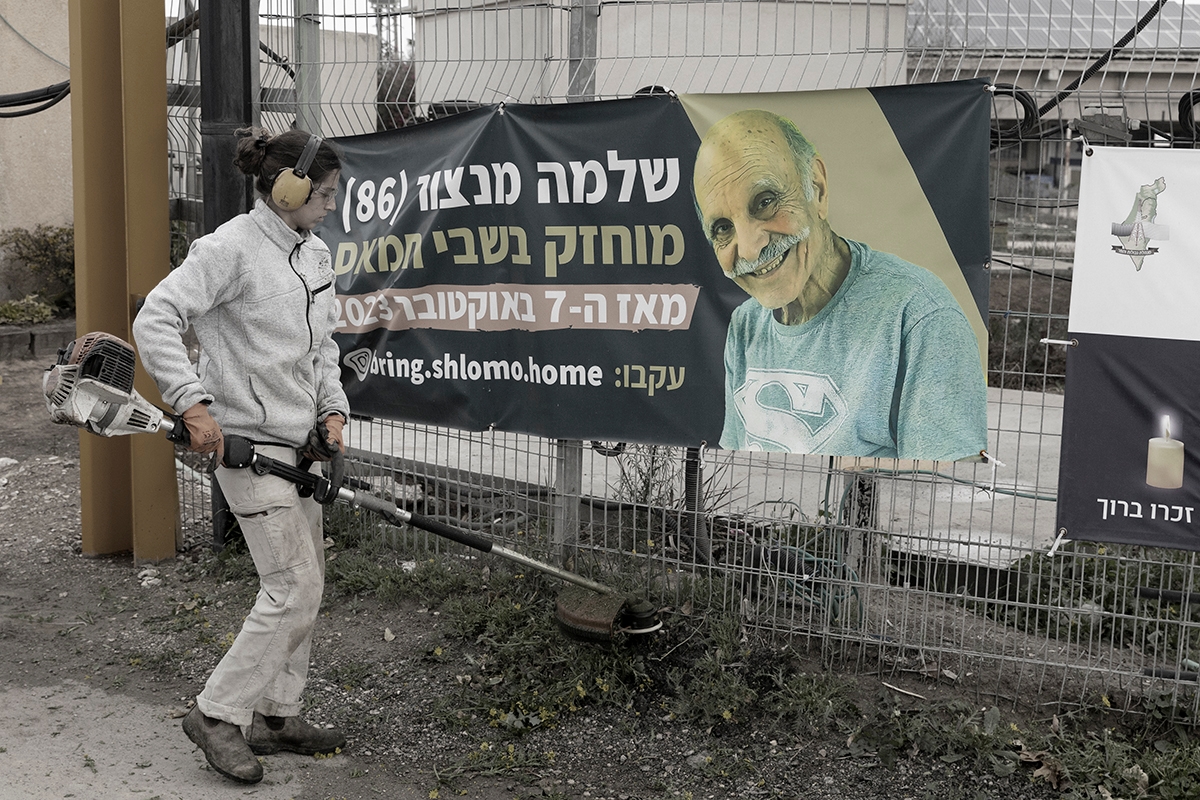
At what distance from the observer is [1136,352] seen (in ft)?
12.0

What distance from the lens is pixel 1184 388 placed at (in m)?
3.62

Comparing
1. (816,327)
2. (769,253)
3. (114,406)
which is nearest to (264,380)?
(114,406)

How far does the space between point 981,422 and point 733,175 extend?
49.1 inches

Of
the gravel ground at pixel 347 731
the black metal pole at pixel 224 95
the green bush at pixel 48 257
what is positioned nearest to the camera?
the gravel ground at pixel 347 731

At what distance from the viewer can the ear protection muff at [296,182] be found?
11.9 ft

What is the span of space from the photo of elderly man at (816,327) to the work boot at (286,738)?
1821 millimetres

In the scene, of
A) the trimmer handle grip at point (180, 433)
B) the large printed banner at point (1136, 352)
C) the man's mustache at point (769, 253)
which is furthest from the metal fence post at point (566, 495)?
the large printed banner at point (1136, 352)

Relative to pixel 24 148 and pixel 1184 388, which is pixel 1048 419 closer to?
pixel 1184 388

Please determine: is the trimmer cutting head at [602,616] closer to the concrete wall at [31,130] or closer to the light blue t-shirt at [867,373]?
the light blue t-shirt at [867,373]

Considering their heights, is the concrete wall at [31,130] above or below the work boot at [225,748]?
above

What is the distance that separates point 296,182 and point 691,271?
1475 mm

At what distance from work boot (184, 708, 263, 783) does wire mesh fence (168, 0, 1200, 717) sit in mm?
1579

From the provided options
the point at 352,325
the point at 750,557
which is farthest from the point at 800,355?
the point at 352,325

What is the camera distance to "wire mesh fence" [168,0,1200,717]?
385 centimetres
